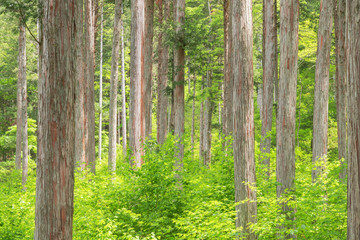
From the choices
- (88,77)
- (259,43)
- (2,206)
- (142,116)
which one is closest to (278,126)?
(142,116)

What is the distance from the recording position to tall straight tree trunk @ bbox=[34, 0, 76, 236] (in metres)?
4.29

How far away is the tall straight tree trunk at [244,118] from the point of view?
6305 mm

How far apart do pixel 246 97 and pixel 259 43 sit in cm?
2306

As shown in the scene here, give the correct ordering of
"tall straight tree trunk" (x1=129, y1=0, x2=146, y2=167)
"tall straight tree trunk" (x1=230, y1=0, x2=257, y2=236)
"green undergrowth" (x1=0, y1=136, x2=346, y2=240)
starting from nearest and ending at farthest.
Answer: "tall straight tree trunk" (x1=230, y1=0, x2=257, y2=236) < "green undergrowth" (x1=0, y1=136, x2=346, y2=240) < "tall straight tree trunk" (x1=129, y1=0, x2=146, y2=167)

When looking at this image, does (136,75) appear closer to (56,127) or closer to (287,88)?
(287,88)

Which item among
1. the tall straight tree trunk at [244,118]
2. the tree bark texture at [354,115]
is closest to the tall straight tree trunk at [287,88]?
the tall straight tree trunk at [244,118]

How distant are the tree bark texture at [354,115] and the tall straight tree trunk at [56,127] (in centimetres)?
342

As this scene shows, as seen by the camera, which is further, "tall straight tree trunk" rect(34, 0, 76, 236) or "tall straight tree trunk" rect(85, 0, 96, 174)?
"tall straight tree trunk" rect(85, 0, 96, 174)

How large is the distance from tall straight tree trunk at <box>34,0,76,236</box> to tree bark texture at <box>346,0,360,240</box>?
11.2 feet

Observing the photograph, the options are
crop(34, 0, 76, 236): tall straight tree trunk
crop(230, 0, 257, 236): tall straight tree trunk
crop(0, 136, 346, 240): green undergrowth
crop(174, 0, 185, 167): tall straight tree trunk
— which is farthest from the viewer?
crop(174, 0, 185, 167): tall straight tree trunk

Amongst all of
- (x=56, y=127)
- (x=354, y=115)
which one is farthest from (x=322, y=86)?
(x=354, y=115)

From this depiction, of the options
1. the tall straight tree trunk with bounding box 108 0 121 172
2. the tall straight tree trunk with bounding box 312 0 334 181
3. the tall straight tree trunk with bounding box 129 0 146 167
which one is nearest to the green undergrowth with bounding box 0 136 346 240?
the tall straight tree trunk with bounding box 129 0 146 167

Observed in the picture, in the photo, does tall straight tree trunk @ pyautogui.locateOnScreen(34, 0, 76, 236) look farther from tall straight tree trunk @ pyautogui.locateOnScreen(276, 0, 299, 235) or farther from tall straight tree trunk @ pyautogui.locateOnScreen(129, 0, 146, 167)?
tall straight tree trunk @ pyautogui.locateOnScreen(129, 0, 146, 167)

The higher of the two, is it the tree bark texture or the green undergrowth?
the tree bark texture
